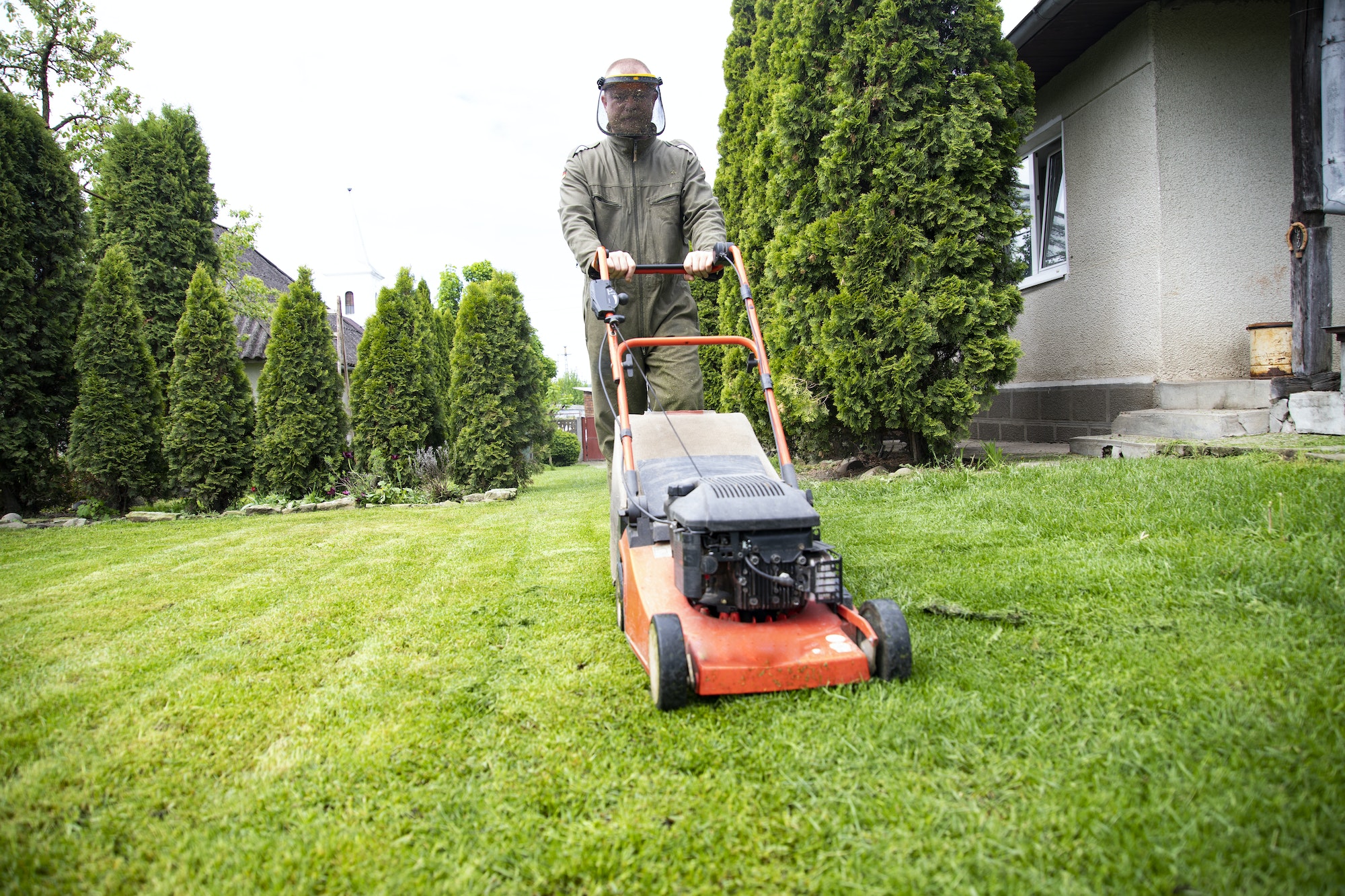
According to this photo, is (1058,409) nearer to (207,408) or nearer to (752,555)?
(752,555)

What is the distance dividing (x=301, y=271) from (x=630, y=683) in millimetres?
7976

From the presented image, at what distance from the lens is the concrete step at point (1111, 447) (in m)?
5.24

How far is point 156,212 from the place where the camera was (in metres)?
11.0

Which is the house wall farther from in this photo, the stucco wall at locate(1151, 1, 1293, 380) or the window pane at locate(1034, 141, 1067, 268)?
A: the window pane at locate(1034, 141, 1067, 268)

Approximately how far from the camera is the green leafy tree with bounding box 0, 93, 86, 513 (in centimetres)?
785

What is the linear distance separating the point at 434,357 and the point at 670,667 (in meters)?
10.9

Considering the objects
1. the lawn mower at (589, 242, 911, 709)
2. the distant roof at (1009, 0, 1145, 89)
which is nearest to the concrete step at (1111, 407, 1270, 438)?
the distant roof at (1009, 0, 1145, 89)

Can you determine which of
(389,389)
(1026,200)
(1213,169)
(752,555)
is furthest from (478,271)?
(752,555)

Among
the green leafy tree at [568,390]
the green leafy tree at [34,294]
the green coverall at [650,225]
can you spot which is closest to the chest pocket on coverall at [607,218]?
the green coverall at [650,225]

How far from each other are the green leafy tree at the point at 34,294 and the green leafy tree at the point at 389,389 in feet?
9.58

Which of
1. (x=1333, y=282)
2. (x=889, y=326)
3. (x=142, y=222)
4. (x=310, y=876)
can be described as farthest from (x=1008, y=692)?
(x=142, y=222)

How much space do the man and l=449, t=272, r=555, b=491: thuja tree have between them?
5.65m

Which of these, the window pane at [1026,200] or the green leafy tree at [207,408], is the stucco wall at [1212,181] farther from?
the green leafy tree at [207,408]

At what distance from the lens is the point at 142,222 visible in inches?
430
